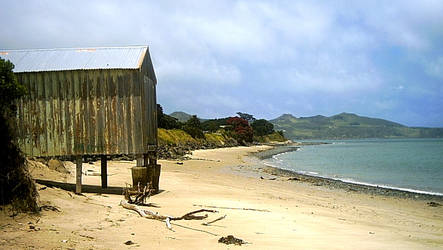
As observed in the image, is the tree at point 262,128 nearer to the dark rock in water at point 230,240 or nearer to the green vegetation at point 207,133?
the green vegetation at point 207,133

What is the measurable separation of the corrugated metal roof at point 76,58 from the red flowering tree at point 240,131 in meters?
85.3

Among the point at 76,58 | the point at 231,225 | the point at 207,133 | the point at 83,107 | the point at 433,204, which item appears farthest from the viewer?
the point at 207,133

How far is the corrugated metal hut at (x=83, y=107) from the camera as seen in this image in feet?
49.0

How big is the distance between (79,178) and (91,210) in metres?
5.13

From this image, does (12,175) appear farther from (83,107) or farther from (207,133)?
Answer: (207,133)

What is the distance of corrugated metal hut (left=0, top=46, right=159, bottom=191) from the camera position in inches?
587

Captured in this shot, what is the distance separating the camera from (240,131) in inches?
4124

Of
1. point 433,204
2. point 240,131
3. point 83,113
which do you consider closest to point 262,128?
point 240,131

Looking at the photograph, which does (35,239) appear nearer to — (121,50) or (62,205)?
(62,205)

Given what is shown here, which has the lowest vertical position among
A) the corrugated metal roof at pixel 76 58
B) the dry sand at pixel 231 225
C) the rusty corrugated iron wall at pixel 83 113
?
the dry sand at pixel 231 225

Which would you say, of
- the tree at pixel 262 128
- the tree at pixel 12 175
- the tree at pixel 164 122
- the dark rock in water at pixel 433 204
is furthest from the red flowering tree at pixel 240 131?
the tree at pixel 12 175

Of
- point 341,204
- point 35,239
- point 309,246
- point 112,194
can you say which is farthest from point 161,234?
point 341,204

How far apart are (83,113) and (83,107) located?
226 mm

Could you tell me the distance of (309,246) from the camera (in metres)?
8.12
